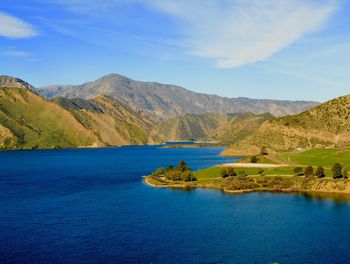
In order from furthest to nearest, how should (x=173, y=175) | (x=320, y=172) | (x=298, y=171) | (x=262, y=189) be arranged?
(x=173, y=175)
(x=298, y=171)
(x=320, y=172)
(x=262, y=189)

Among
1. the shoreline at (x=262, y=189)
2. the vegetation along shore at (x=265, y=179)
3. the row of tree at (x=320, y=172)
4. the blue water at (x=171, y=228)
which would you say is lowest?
the blue water at (x=171, y=228)

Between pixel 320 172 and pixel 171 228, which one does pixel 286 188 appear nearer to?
pixel 320 172

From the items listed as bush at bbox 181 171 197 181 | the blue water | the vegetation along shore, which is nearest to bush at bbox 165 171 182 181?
the vegetation along shore

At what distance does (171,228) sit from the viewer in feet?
346

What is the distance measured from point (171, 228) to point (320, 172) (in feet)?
278

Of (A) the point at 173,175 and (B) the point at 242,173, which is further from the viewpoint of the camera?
(A) the point at 173,175

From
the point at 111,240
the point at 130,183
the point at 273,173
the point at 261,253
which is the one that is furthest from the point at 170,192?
the point at 261,253

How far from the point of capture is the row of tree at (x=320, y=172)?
165625 mm

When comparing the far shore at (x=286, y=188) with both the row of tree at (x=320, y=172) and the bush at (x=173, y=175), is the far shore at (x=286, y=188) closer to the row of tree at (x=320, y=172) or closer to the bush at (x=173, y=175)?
the row of tree at (x=320, y=172)

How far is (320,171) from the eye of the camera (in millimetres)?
171375

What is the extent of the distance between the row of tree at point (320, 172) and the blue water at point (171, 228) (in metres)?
23.9

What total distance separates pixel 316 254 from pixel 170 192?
83.4m

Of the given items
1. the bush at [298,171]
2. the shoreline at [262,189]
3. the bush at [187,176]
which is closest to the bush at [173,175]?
the bush at [187,176]

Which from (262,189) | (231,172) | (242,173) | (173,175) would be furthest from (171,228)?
(173,175)
